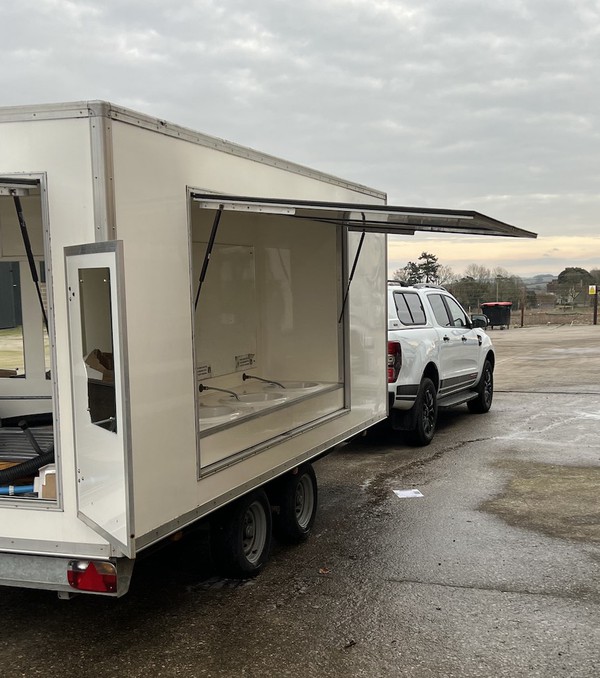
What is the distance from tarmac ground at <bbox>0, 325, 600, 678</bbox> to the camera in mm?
3760

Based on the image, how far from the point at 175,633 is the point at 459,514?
2.99 metres

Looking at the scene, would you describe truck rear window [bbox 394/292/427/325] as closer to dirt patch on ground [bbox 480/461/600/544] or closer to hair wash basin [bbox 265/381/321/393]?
dirt patch on ground [bbox 480/461/600/544]

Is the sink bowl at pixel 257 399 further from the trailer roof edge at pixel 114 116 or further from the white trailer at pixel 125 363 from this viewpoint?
the trailer roof edge at pixel 114 116

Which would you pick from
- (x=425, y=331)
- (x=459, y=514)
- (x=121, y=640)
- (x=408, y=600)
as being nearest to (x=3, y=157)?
(x=121, y=640)

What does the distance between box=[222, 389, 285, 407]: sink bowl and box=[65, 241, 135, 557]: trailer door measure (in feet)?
6.62

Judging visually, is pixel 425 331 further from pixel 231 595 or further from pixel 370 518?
pixel 231 595

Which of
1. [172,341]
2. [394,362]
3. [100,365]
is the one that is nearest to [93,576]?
[100,365]

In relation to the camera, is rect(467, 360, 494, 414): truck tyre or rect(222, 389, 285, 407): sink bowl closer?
rect(222, 389, 285, 407): sink bowl

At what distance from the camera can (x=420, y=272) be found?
1868 inches

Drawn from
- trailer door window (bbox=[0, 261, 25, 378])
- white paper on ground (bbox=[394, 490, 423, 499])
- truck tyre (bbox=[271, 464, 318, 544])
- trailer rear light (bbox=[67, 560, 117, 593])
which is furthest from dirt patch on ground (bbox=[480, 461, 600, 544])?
trailer door window (bbox=[0, 261, 25, 378])

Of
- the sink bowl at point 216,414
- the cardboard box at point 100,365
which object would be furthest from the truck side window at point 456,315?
the cardboard box at point 100,365

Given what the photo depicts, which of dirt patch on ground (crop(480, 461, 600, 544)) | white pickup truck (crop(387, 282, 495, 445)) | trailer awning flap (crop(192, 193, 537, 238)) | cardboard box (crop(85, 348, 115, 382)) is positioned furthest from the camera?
white pickup truck (crop(387, 282, 495, 445))

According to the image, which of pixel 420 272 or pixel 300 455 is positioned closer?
pixel 300 455

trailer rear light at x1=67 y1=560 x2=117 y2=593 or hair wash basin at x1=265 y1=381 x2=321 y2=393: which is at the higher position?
hair wash basin at x1=265 y1=381 x2=321 y2=393
